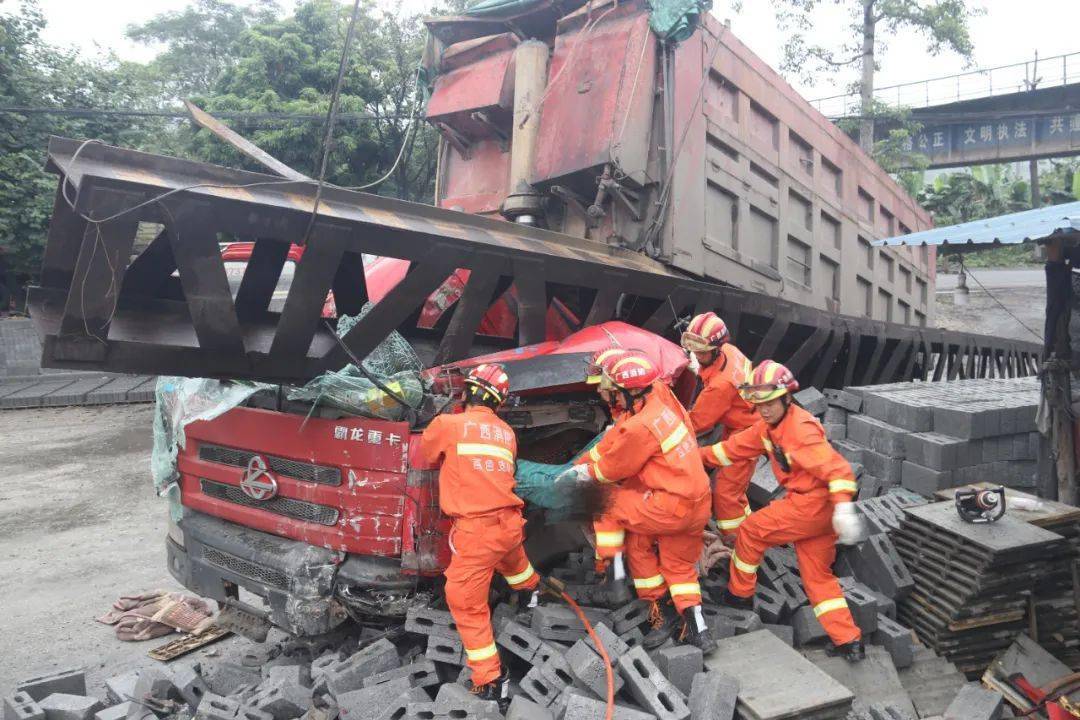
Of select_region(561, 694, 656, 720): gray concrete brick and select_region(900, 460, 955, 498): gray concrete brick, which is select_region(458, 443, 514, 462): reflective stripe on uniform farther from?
select_region(900, 460, 955, 498): gray concrete brick

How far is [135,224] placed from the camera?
2.46 m

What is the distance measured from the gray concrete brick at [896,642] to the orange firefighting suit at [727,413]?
35.2 inches

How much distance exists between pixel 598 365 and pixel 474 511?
92 centimetres

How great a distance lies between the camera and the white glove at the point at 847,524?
11.5 feet

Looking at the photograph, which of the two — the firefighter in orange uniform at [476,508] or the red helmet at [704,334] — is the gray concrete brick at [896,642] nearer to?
the red helmet at [704,334]

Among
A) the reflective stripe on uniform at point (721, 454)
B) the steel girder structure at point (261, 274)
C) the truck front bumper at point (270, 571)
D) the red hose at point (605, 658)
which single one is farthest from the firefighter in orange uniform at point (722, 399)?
the truck front bumper at point (270, 571)

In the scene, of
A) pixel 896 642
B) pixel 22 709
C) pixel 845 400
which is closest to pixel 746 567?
pixel 896 642

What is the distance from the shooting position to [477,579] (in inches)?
128

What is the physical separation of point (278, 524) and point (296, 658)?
1.06 meters

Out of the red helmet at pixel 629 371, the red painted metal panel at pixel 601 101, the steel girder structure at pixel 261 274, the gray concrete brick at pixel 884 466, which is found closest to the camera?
the steel girder structure at pixel 261 274

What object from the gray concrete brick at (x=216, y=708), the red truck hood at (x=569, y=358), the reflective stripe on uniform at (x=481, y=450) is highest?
the red truck hood at (x=569, y=358)

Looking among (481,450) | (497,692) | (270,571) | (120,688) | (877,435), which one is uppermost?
(481,450)

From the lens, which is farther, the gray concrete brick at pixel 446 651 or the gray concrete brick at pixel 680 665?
the gray concrete brick at pixel 446 651

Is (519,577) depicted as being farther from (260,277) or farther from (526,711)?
(260,277)
